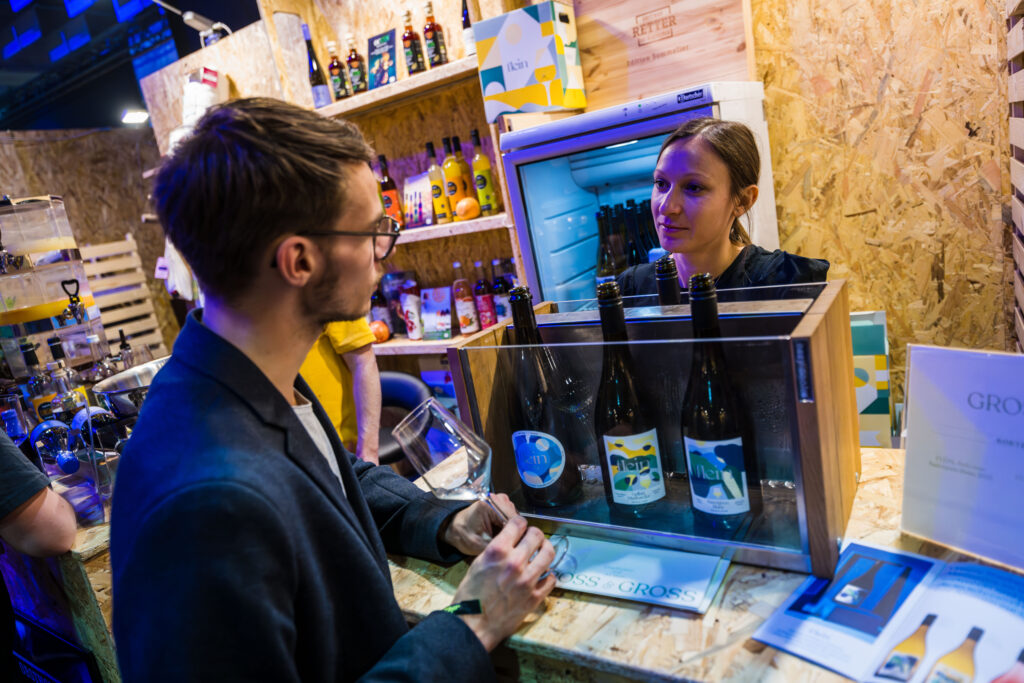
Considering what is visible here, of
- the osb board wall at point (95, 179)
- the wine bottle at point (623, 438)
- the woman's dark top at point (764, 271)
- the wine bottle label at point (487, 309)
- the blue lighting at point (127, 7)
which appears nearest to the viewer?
the wine bottle at point (623, 438)

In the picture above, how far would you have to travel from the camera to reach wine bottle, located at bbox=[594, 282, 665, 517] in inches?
38.0

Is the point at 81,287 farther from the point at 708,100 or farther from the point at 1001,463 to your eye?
the point at 1001,463

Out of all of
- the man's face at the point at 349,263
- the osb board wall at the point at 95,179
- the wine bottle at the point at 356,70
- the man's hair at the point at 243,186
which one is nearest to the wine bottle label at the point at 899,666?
the man's face at the point at 349,263

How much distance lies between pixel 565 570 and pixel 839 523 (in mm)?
400

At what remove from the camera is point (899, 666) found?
684mm

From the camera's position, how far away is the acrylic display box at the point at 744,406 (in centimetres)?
82

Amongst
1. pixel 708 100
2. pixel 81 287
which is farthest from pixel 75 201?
pixel 708 100

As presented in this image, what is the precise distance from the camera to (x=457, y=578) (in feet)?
3.40

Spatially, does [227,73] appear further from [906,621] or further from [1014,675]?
[1014,675]

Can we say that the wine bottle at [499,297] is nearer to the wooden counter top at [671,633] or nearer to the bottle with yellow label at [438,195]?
the bottle with yellow label at [438,195]

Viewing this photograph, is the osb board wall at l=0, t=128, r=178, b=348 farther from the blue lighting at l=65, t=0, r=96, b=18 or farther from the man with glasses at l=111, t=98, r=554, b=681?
the man with glasses at l=111, t=98, r=554, b=681

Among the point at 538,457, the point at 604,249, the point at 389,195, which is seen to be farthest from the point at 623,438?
the point at 389,195

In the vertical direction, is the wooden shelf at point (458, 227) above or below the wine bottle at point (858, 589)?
above

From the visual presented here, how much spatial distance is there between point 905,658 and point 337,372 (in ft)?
7.52
